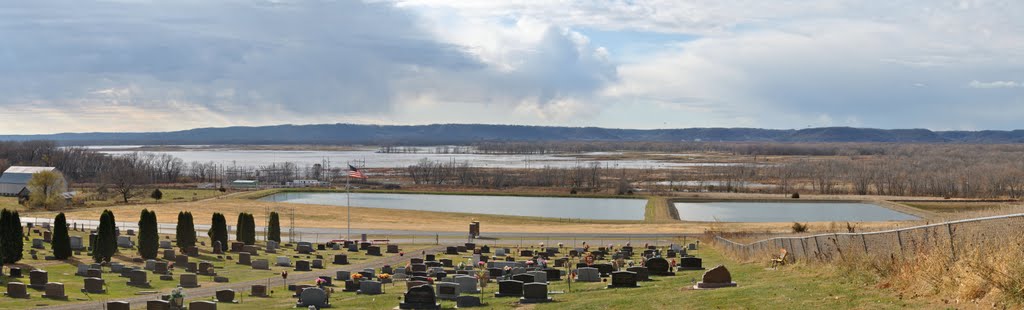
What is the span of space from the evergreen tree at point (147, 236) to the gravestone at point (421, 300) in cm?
2394

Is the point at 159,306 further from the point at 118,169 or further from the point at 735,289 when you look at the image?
the point at 118,169

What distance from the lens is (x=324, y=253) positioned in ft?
170

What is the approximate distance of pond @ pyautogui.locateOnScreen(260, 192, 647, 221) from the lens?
9575 cm

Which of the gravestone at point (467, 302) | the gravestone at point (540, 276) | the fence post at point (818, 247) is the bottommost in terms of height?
the gravestone at point (467, 302)

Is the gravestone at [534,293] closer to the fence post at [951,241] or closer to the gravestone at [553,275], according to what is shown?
the gravestone at [553,275]

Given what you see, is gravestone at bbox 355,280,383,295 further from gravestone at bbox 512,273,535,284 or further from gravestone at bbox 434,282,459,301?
gravestone at bbox 512,273,535,284

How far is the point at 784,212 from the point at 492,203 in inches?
1340

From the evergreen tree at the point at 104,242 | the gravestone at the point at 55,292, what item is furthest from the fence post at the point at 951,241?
the evergreen tree at the point at 104,242

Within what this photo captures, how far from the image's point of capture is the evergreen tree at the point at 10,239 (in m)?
38.8

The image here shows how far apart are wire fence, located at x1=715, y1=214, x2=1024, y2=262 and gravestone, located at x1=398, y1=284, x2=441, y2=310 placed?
9.94 metres

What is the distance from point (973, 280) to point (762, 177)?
15470cm

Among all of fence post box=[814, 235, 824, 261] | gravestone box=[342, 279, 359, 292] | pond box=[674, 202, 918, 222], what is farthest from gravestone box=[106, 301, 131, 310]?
pond box=[674, 202, 918, 222]

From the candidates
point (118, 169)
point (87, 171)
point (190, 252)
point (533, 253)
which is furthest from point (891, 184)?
point (87, 171)

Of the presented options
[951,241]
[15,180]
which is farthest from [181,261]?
[15,180]
